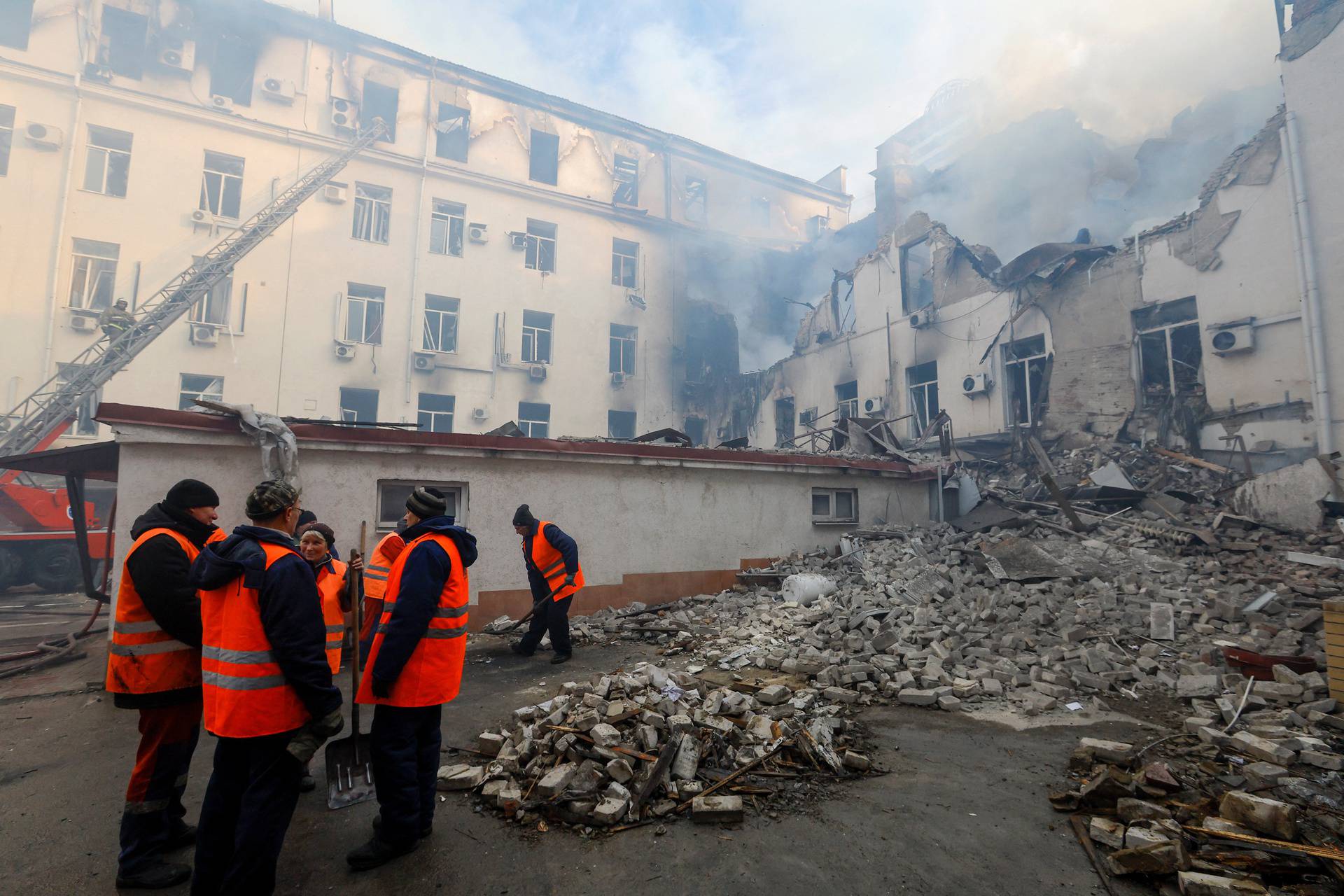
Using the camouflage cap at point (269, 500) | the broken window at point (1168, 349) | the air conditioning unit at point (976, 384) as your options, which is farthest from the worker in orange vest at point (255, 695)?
the air conditioning unit at point (976, 384)

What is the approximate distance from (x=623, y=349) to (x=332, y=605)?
795 inches

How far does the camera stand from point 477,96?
21.8 meters

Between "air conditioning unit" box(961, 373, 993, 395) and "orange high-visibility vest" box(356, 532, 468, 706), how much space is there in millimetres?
15590

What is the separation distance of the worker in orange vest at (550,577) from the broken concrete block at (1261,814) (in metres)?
5.36

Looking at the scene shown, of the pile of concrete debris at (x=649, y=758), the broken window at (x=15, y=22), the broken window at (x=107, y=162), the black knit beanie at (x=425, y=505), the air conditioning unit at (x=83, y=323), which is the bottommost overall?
the pile of concrete debris at (x=649, y=758)

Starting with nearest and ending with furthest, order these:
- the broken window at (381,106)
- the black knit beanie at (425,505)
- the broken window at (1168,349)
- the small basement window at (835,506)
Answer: the black knit beanie at (425,505) < the small basement window at (835,506) < the broken window at (1168,349) < the broken window at (381,106)

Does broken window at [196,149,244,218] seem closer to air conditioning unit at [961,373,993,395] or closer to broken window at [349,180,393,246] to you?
broken window at [349,180,393,246]

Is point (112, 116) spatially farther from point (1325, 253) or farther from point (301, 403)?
point (1325, 253)

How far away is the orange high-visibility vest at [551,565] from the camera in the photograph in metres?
6.80

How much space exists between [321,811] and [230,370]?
693 inches

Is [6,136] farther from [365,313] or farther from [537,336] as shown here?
[537,336]

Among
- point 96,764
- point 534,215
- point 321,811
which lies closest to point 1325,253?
point 321,811

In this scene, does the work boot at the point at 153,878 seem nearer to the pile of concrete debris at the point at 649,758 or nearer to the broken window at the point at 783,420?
the pile of concrete debris at the point at 649,758

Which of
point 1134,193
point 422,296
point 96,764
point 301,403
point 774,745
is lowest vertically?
point 96,764
